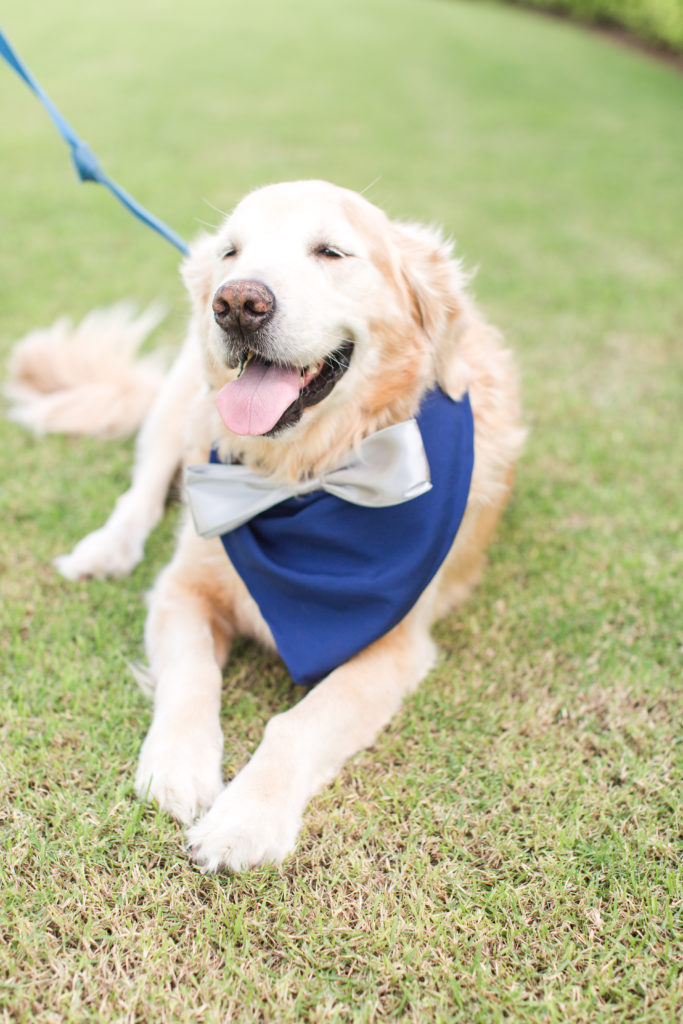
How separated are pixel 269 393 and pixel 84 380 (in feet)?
6.65

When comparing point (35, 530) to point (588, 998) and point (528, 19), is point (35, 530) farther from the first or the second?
point (528, 19)

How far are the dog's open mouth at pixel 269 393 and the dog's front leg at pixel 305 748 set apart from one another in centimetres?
75

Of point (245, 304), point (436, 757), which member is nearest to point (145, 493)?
point (245, 304)

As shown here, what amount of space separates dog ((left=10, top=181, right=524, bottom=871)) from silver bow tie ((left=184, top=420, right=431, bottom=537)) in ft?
0.05

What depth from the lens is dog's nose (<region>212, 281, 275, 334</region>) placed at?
6.48 ft

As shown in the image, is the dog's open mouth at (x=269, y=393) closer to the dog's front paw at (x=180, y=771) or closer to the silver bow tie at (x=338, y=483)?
the silver bow tie at (x=338, y=483)

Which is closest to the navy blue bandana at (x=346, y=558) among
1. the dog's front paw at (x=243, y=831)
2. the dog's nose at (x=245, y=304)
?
the dog's front paw at (x=243, y=831)

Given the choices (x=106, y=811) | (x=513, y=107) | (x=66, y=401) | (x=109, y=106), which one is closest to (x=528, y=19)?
(x=513, y=107)

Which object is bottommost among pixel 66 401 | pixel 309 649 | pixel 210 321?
pixel 66 401

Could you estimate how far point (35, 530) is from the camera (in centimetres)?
302

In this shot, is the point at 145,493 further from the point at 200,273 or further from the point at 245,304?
the point at 245,304

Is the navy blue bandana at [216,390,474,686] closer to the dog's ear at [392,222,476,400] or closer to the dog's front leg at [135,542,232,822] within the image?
the dog's ear at [392,222,476,400]

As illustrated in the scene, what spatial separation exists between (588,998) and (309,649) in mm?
1077

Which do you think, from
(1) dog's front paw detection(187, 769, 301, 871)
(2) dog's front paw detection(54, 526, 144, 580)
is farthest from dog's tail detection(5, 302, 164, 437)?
(1) dog's front paw detection(187, 769, 301, 871)
